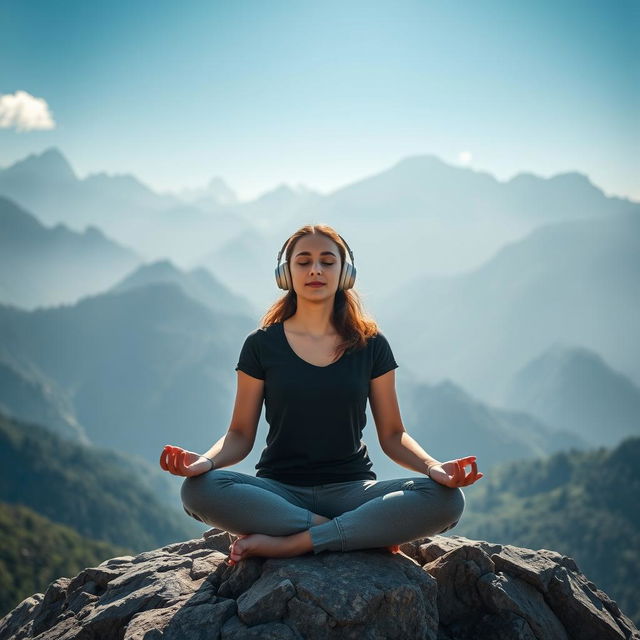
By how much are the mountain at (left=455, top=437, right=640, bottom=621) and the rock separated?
318 ft

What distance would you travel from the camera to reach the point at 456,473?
5.27 meters

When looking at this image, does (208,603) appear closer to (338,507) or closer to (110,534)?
(338,507)

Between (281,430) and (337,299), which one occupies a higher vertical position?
(337,299)

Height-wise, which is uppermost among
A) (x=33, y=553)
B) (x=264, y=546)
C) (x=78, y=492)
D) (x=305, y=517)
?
(x=78, y=492)

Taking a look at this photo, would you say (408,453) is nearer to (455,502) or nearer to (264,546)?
(455,502)

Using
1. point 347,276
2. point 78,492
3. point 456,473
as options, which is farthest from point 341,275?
point 78,492

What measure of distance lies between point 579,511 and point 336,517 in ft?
477

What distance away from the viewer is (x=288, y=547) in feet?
17.7

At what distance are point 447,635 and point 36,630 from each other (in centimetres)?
414

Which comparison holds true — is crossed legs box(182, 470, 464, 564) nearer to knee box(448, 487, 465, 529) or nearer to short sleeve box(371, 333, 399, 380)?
knee box(448, 487, 465, 529)

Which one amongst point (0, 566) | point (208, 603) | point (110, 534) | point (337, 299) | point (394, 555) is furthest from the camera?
point (110, 534)

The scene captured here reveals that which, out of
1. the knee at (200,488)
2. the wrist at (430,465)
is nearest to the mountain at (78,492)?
the knee at (200,488)

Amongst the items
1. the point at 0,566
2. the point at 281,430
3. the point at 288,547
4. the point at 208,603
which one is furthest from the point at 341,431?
the point at 0,566

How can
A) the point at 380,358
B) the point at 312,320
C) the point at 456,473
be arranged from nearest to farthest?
the point at 456,473, the point at 380,358, the point at 312,320
